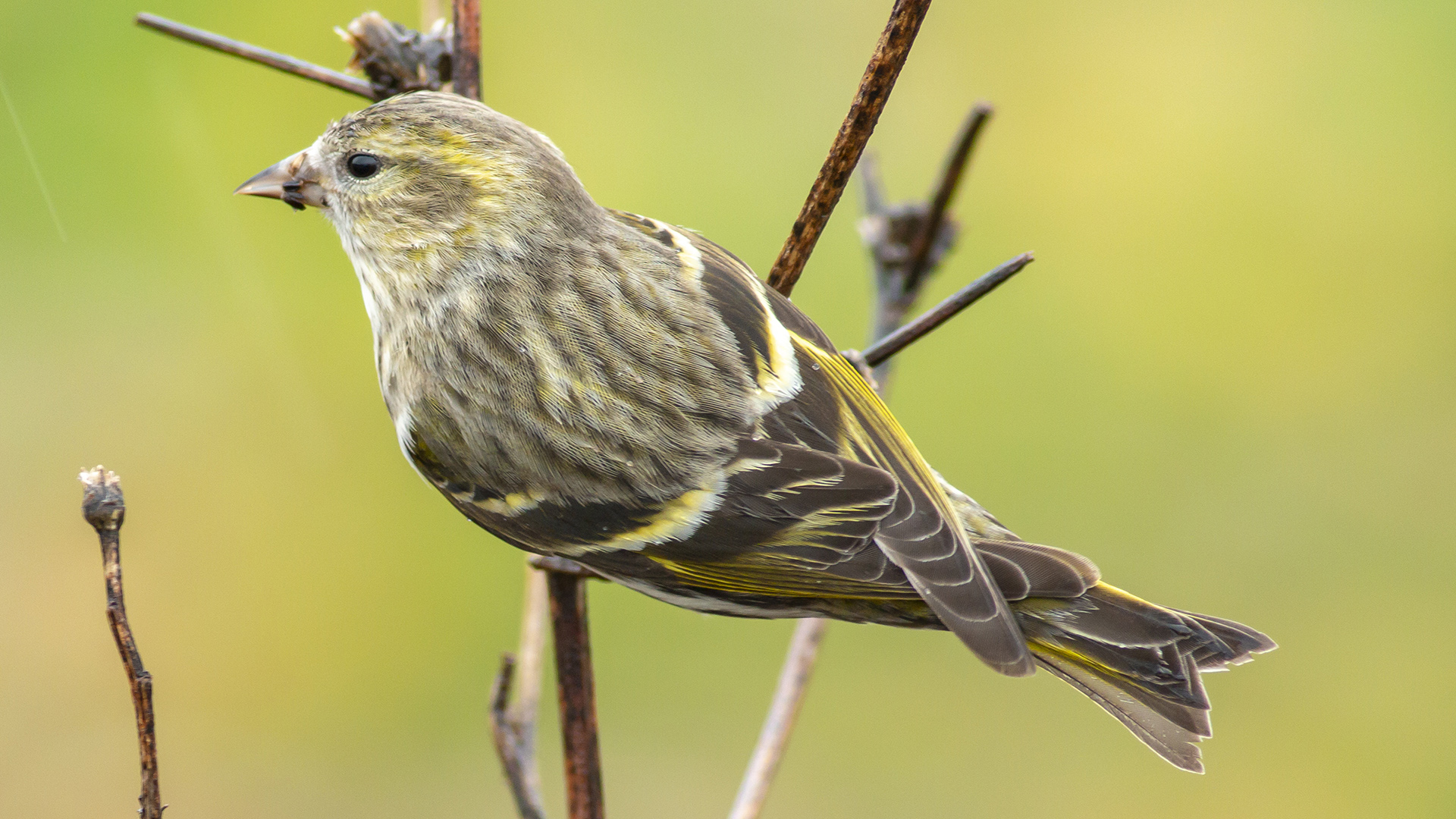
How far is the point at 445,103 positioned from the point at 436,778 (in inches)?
88.1


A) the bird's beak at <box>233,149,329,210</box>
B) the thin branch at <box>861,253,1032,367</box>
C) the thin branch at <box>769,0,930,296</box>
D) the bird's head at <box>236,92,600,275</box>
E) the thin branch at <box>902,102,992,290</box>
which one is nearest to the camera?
the thin branch at <box>769,0,930,296</box>

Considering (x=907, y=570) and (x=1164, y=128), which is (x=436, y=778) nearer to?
(x=907, y=570)

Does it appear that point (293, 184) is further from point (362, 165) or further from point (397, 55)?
point (397, 55)

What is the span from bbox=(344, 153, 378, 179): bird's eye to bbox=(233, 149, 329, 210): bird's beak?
9 centimetres

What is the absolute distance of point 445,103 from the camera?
214 centimetres

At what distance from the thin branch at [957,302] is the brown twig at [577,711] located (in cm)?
61

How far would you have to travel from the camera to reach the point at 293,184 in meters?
2.36

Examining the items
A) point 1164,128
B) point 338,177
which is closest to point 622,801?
point 338,177

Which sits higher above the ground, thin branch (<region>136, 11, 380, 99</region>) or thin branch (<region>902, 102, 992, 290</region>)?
thin branch (<region>902, 102, 992, 290</region>)

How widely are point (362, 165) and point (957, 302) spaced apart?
1090 millimetres

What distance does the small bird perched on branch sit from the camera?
2068 mm

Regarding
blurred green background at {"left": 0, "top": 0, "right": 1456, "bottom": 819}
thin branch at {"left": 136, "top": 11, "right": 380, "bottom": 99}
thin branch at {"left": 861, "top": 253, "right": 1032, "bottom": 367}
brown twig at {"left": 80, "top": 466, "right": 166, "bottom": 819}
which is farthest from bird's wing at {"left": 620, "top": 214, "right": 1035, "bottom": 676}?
blurred green background at {"left": 0, "top": 0, "right": 1456, "bottom": 819}

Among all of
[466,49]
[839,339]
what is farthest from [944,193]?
[839,339]

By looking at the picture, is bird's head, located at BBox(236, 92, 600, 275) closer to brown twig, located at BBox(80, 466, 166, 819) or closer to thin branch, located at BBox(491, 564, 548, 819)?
thin branch, located at BBox(491, 564, 548, 819)
